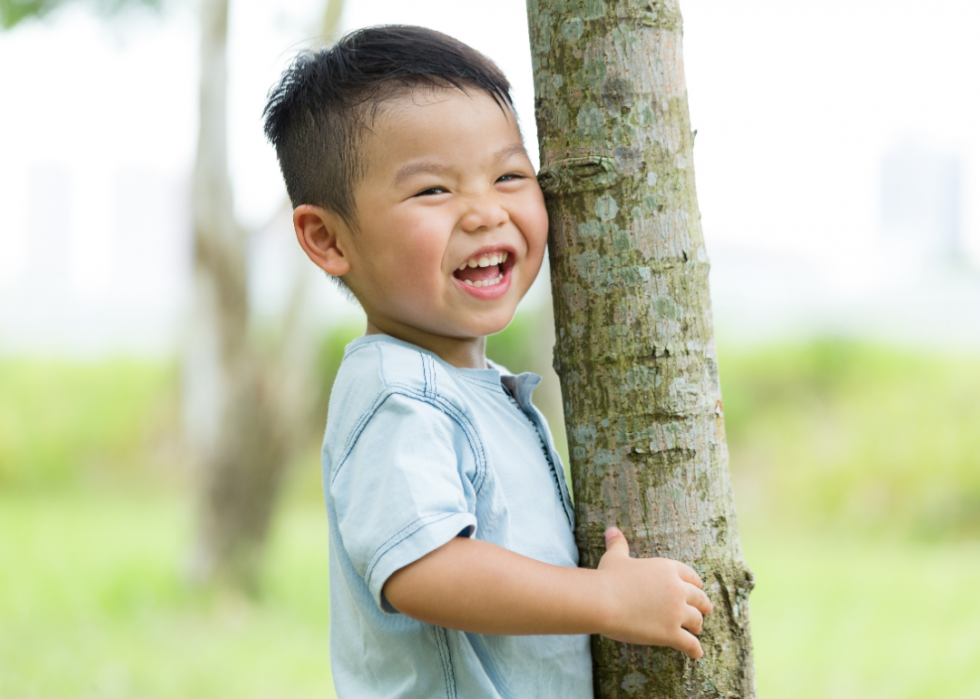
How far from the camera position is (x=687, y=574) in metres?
1.09

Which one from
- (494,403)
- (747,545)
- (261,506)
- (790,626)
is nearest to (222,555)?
(261,506)

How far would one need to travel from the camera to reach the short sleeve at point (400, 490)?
946 mm

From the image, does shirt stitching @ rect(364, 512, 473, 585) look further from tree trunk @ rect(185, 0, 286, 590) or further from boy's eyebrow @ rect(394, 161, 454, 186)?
tree trunk @ rect(185, 0, 286, 590)

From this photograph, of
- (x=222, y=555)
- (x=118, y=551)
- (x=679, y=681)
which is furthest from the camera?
(x=118, y=551)

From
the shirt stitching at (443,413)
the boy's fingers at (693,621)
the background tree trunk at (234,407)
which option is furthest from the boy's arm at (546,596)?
the background tree trunk at (234,407)

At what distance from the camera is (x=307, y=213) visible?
1.19m

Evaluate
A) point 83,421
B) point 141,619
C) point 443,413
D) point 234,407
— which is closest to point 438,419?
point 443,413

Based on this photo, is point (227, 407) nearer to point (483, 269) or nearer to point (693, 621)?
point (483, 269)

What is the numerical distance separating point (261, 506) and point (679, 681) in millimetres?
3698

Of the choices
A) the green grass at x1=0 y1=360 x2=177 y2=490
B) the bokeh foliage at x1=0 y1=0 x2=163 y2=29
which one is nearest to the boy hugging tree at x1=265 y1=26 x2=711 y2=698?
the bokeh foliage at x1=0 y1=0 x2=163 y2=29

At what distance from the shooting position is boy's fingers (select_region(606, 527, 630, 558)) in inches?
43.5

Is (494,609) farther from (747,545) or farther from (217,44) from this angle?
(747,545)

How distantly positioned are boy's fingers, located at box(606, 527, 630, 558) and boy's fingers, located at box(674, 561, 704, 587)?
6cm

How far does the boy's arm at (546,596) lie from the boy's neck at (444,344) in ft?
0.99
